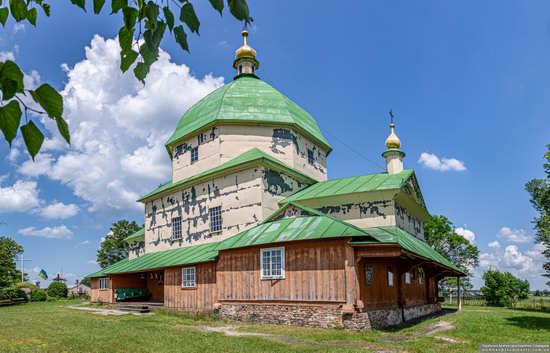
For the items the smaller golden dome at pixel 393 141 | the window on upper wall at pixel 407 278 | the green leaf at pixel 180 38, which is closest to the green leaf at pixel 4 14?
the green leaf at pixel 180 38

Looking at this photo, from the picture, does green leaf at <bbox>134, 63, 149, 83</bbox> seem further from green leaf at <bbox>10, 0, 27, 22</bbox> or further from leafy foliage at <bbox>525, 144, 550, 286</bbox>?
leafy foliage at <bbox>525, 144, 550, 286</bbox>

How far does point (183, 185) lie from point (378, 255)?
13.3 metres

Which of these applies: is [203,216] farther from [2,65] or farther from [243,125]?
[2,65]

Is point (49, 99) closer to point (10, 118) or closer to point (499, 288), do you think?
point (10, 118)

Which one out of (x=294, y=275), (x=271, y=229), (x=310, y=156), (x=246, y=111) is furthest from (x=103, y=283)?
(x=294, y=275)

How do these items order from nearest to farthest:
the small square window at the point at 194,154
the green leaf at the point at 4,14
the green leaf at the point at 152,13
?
the green leaf at the point at 152,13 < the green leaf at the point at 4,14 < the small square window at the point at 194,154

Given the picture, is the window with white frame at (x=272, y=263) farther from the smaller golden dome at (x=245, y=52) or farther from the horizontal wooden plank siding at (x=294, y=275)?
the smaller golden dome at (x=245, y=52)

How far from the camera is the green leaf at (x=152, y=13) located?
2.39m

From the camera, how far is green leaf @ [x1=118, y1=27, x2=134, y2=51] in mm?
2492

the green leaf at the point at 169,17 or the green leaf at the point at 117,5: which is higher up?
the green leaf at the point at 117,5

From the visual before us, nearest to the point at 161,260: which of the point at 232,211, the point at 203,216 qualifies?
the point at 203,216

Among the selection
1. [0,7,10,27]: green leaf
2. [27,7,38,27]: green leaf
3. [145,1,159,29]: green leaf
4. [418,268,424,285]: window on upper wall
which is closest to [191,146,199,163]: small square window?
[418,268,424,285]: window on upper wall

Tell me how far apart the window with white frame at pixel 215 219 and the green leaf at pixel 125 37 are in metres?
20.2

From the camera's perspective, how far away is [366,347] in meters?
11.6
